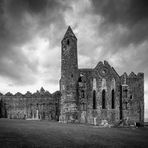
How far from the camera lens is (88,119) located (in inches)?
1398

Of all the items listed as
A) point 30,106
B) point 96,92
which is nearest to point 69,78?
point 96,92

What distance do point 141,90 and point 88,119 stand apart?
43.0 feet

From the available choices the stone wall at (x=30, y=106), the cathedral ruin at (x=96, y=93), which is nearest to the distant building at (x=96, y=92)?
the cathedral ruin at (x=96, y=93)

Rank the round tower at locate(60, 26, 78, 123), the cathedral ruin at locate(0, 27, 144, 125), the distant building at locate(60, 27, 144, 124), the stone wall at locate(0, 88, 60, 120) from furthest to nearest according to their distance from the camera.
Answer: the stone wall at locate(0, 88, 60, 120), the distant building at locate(60, 27, 144, 124), the cathedral ruin at locate(0, 27, 144, 125), the round tower at locate(60, 26, 78, 123)

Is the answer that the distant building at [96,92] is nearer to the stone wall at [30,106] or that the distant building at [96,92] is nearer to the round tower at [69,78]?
the round tower at [69,78]

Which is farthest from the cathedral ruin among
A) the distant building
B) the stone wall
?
the stone wall

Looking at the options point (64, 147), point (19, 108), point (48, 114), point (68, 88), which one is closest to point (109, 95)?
point (68, 88)

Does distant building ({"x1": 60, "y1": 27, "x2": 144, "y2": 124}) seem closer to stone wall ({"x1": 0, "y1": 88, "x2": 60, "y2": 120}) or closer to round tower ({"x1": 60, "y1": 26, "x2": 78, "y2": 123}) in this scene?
round tower ({"x1": 60, "y1": 26, "x2": 78, "y2": 123})

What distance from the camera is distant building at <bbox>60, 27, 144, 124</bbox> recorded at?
35.4m

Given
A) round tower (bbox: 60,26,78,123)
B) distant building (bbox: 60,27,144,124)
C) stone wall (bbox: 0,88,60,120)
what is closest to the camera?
round tower (bbox: 60,26,78,123)

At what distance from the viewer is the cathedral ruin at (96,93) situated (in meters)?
35.3

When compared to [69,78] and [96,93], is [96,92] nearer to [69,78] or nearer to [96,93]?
[96,93]

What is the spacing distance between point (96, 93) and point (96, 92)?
0.66 ft

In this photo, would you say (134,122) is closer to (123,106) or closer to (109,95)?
(123,106)
